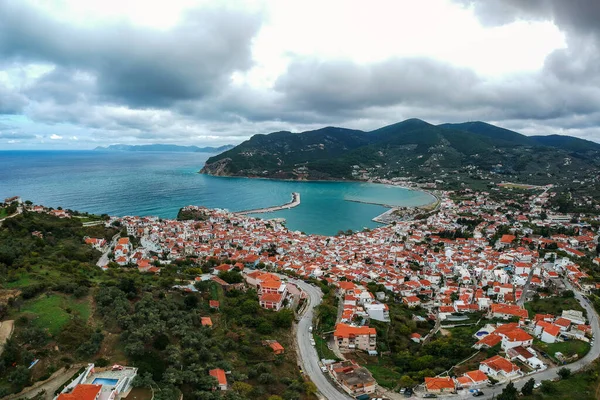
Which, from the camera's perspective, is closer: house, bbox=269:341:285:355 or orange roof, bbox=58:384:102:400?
orange roof, bbox=58:384:102:400

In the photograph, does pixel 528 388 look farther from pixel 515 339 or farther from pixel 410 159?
pixel 410 159

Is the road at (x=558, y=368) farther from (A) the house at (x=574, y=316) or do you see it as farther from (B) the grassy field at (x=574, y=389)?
(B) the grassy field at (x=574, y=389)

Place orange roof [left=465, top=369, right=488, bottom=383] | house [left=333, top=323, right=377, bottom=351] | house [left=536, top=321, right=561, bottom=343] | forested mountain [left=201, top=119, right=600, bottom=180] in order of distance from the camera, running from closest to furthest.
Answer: orange roof [left=465, top=369, right=488, bottom=383], house [left=536, top=321, right=561, bottom=343], house [left=333, top=323, right=377, bottom=351], forested mountain [left=201, top=119, right=600, bottom=180]

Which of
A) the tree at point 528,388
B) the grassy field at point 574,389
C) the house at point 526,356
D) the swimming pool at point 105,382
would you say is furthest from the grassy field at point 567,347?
the swimming pool at point 105,382

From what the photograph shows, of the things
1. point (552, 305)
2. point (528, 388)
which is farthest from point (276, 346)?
point (552, 305)

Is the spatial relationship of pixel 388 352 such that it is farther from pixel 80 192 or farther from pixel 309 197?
pixel 80 192

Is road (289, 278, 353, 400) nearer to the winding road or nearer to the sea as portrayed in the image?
the winding road

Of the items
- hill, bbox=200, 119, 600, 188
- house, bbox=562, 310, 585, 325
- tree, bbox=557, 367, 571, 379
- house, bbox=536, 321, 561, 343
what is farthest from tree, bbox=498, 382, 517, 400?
hill, bbox=200, 119, 600, 188
